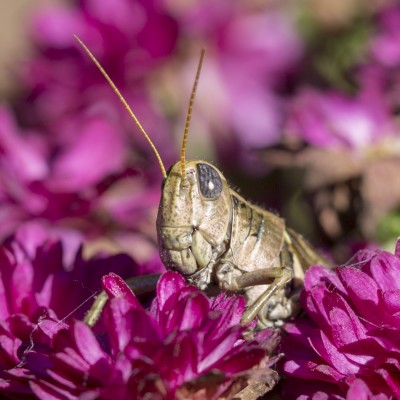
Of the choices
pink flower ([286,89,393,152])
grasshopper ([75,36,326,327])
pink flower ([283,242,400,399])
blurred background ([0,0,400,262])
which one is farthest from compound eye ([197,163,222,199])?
pink flower ([286,89,393,152])

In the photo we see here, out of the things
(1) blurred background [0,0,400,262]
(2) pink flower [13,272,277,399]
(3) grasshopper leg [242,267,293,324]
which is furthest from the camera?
(1) blurred background [0,0,400,262]

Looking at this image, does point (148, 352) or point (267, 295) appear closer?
point (148, 352)

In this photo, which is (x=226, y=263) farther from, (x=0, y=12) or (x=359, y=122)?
(x=0, y=12)

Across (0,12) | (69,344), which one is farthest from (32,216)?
(0,12)

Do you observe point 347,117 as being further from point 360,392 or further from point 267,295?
point 360,392

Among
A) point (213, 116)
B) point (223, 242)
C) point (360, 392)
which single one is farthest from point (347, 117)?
point (360, 392)

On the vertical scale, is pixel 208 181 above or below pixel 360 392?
above

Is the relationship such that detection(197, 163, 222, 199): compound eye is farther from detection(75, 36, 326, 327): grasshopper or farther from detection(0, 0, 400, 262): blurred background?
detection(0, 0, 400, 262): blurred background
